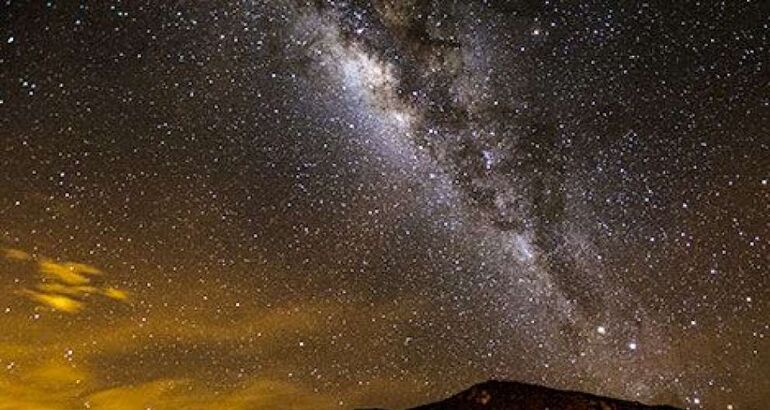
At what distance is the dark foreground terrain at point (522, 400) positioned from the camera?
15906mm

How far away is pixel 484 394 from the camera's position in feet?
52.7

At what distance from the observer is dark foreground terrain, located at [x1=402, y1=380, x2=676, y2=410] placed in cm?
1591

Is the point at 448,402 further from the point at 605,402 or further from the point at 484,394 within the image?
the point at 605,402

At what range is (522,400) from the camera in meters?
16.0

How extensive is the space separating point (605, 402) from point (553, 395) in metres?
0.94

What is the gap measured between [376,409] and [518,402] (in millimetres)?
2544

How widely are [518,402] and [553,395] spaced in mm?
725

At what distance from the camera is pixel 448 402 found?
16062 millimetres

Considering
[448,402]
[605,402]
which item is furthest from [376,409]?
[605,402]

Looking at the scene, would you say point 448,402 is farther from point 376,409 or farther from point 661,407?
point 661,407

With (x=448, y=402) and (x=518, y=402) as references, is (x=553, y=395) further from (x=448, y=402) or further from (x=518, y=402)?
(x=448, y=402)

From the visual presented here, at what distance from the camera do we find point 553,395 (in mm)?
16250

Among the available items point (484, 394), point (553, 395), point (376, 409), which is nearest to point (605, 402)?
point (553, 395)

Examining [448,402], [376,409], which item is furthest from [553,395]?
[376,409]
